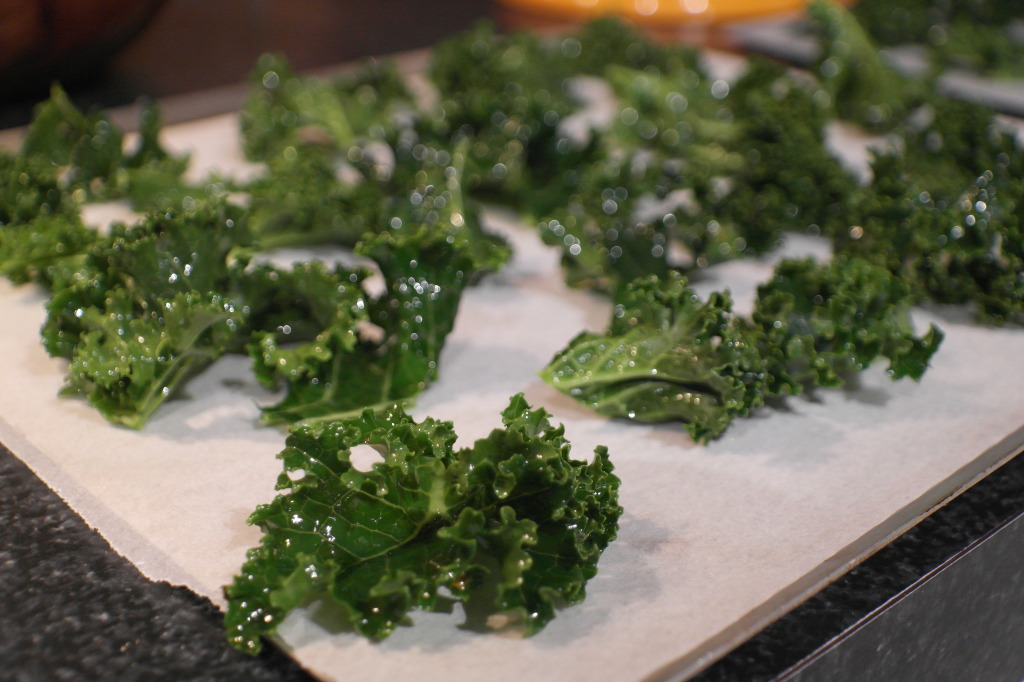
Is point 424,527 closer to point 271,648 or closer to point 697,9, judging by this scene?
point 271,648

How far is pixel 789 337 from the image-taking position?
1.72m

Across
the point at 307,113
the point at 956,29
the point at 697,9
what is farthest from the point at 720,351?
the point at 697,9

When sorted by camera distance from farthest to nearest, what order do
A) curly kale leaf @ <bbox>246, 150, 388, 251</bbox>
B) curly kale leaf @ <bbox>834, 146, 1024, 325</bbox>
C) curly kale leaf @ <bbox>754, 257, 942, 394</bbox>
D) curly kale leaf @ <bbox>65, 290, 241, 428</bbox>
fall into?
curly kale leaf @ <bbox>246, 150, 388, 251</bbox>, curly kale leaf @ <bbox>834, 146, 1024, 325</bbox>, curly kale leaf @ <bbox>754, 257, 942, 394</bbox>, curly kale leaf @ <bbox>65, 290, 241, 428</bbox>

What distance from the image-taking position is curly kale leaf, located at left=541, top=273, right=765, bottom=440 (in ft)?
5.38

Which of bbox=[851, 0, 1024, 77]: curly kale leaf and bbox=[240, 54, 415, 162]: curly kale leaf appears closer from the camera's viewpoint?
bbox=[240, 54, 415, 162]: curly kale leaf

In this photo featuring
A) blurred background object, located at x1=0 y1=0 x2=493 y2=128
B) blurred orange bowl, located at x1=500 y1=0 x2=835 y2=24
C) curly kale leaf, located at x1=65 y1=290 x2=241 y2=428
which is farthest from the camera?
blurred orange bowl, located at x1=500 y1=0 x2=835 y2=24

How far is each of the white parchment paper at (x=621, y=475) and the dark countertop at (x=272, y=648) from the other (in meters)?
0.03

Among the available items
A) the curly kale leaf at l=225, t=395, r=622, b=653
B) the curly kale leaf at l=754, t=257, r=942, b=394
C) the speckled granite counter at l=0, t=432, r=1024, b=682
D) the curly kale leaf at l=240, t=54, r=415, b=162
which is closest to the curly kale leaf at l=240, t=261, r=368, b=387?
the curly kale leaf at l=225, t=395, r=622, b=653

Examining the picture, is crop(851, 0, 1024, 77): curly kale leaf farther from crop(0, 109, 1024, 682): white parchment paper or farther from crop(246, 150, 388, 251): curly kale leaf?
crop(246, 150, 388, 251): curly kale leaf

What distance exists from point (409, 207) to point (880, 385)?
995 mm

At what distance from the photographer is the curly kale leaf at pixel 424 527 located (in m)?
1.23

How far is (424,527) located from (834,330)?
79 centimetres

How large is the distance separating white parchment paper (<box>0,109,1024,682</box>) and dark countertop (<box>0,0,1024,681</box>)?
0.03 metres

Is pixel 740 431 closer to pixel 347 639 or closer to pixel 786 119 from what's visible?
pixel 347 639
